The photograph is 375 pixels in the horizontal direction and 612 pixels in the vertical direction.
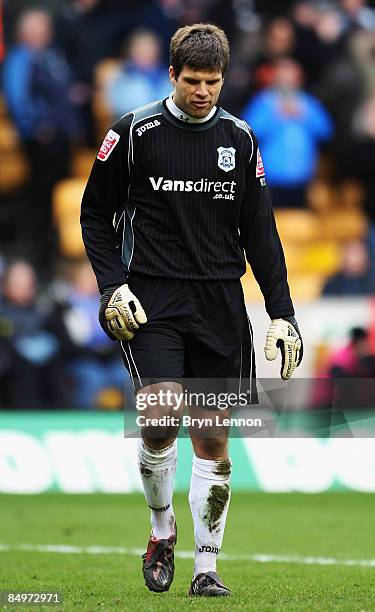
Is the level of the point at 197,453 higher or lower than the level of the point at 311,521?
higher

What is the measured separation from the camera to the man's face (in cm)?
523

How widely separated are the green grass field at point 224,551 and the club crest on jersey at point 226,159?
1.85 meters

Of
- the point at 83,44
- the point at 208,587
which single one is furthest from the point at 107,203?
the point at 83,44

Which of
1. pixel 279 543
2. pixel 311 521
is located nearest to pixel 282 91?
pixel 311 521

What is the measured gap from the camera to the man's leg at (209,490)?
5512 mm

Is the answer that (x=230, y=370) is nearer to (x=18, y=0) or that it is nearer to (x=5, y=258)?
(x=5, y=258)

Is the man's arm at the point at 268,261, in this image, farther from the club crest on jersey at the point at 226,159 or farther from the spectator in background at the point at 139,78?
the spectator in background at the point at 139,78

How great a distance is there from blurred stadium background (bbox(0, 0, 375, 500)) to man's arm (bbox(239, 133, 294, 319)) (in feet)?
23.0

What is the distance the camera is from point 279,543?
8.52m

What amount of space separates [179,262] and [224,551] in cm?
316

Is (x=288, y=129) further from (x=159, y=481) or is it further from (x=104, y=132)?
(x=159, y=481)

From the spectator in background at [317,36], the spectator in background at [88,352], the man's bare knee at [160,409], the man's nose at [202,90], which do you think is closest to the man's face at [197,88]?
the man's nose at [202,90]

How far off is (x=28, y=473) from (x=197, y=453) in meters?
6.57

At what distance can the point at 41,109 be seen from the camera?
1383 cm
